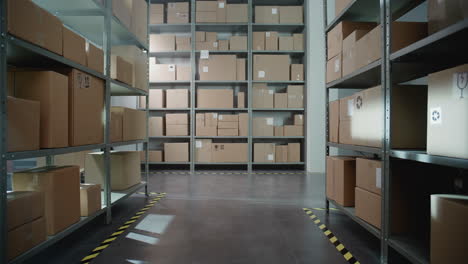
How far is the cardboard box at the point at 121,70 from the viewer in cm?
246

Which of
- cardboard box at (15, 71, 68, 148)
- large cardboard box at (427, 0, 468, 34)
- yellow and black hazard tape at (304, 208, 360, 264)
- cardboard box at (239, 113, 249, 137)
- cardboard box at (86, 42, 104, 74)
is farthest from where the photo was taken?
cardboard box at (239, 113, 249, 137)

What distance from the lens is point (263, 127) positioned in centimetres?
518

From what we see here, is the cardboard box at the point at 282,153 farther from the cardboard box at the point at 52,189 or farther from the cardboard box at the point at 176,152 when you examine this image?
the cardboard box at the point at 52,189

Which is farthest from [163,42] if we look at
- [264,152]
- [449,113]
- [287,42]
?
[449,113]

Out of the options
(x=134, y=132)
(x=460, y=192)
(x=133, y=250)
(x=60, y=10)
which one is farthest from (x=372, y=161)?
(x=60, y=10)

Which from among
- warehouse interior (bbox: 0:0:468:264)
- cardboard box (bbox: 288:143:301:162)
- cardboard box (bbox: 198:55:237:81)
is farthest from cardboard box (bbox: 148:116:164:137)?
cardboard box (bbox: 288:143:301:162)

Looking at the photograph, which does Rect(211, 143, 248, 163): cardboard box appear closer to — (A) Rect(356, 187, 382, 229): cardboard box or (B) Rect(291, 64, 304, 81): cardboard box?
(B) Rect(291, 64, 304, 81): cardboard box

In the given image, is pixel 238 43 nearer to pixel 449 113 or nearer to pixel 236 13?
pixel 236 13

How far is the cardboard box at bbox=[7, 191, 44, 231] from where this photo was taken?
128 centimetres

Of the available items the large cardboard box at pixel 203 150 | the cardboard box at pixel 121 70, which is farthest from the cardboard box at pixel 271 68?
the cardboard box at pixel 121 70

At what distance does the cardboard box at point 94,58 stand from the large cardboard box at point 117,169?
2.78 feet

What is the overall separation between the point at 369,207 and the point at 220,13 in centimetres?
444

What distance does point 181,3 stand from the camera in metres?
5.21

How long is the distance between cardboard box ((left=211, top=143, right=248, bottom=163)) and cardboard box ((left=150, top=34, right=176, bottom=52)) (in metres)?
2.02
